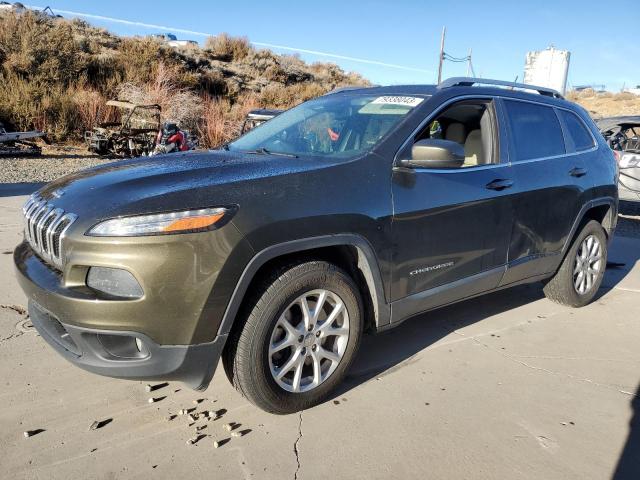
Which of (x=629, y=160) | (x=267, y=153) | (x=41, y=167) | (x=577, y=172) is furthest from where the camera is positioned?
(x=41, y=167)

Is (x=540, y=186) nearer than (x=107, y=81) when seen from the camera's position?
Yes

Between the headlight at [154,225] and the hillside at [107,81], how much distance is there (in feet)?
57.3

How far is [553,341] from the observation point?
4.02 metres

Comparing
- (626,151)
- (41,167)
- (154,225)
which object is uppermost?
(626,151)

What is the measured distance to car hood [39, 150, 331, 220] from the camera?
94.0 inches

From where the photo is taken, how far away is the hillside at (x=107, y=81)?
58.3 ft

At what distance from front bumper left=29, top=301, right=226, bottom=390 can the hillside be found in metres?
17.4

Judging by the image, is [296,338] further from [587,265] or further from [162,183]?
[587,265]

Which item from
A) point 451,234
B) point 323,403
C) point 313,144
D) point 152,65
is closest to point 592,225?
point 451,234

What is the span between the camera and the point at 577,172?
435 cm

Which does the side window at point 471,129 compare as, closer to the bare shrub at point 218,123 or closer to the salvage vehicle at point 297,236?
the salvage vehicle at point 297,236

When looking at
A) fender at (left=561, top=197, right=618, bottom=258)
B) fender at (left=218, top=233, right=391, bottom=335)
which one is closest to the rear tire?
fender at (left=561, top=197, right=618, bottom=258)

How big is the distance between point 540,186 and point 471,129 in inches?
27.0

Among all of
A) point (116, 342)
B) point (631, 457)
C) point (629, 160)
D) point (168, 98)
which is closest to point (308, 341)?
point (116, 342)
